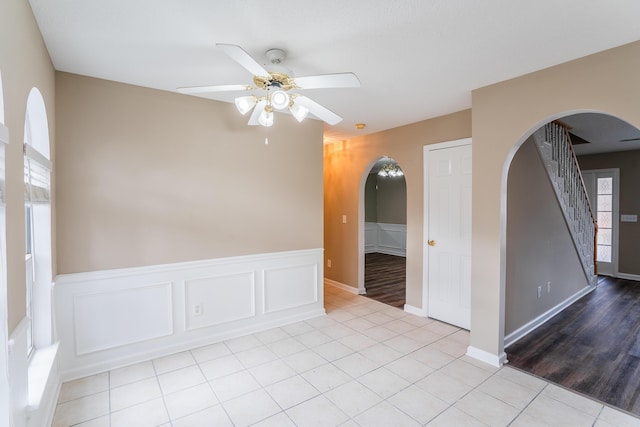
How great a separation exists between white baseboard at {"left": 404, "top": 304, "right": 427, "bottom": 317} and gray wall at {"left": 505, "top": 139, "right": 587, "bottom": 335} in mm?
1010

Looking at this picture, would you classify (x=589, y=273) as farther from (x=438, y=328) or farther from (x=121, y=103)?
(x=121, y=103)

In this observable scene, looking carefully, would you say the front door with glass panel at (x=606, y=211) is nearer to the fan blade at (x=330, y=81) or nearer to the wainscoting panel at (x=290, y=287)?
the wainscoting panel at (x=290, y=287)

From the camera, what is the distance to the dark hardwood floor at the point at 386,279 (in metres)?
4.78

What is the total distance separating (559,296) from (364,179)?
3.12 m

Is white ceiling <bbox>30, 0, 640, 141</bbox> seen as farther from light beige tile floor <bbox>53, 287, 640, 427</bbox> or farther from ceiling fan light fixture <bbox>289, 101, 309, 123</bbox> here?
light beige tile floor <bbox>53, 287, 640, 427</bbox>

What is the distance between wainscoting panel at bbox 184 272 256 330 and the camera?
3.13 meters

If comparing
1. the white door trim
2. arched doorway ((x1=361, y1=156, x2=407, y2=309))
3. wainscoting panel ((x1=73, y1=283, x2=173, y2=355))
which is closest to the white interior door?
the white door trim

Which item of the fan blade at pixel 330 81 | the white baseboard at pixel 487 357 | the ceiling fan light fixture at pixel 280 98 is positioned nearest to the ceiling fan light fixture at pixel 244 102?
the ceiling fan light fixture at pixel 280 98

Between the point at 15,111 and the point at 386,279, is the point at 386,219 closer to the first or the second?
the point at 386,279

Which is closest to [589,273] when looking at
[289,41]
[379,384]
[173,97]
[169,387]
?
[379,384]

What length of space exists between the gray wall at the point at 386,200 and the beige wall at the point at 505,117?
561 centimetres

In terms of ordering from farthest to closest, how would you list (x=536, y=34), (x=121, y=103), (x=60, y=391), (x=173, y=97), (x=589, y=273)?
1. (x=589, y=273)
2. (x=173, y=97)
3. (x=121, y=103)
4. (x=60, y=391)
5. (x=536, y=34)

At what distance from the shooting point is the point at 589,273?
5.00 meters

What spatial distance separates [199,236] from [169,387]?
4.48ft
